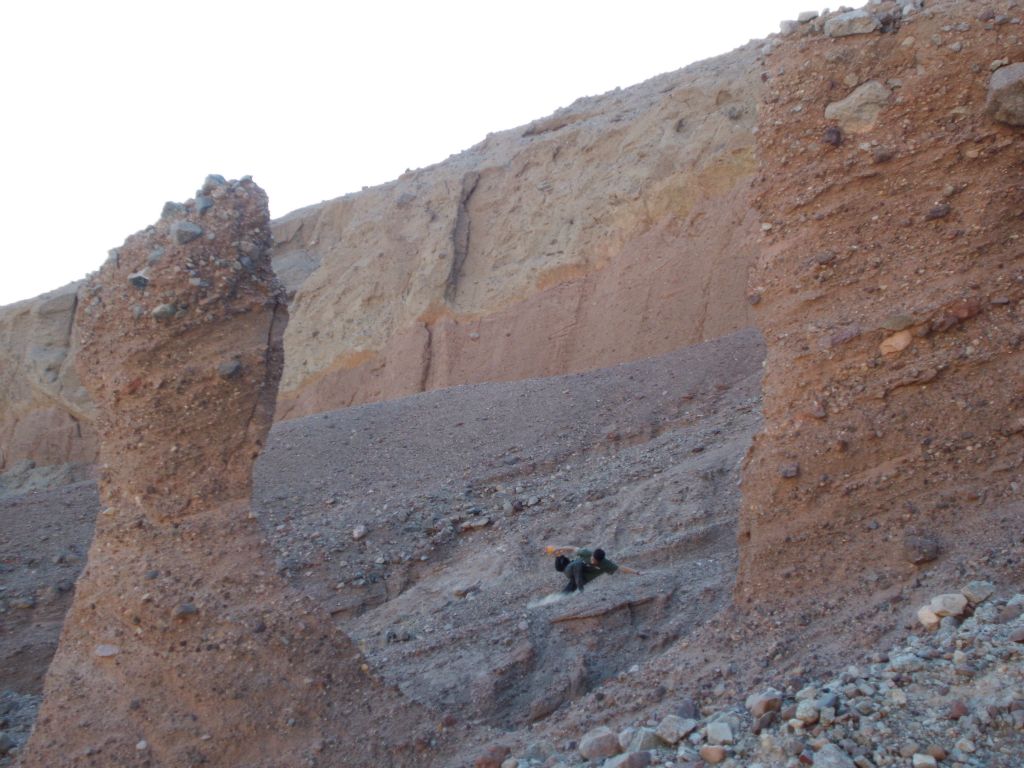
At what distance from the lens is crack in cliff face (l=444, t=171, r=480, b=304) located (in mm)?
19906

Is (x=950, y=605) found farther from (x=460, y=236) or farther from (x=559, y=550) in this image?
(x=460, y=236)

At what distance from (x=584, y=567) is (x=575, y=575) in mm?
104

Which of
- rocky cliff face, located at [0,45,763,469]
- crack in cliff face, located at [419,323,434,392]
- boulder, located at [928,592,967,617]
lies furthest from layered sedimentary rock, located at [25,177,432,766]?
crack in cliff face, located at [419,323,434,392]

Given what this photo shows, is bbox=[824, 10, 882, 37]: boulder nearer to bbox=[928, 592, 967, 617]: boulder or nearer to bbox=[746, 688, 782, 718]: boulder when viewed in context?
bbox=[928, 592, 967, 617]: boulder

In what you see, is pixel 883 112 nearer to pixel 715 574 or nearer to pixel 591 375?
pixel 715 574

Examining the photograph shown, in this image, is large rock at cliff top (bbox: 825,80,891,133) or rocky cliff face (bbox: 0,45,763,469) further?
rocky cliff face (bbox: 0,45,763,469)

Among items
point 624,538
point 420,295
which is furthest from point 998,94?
point 420,295

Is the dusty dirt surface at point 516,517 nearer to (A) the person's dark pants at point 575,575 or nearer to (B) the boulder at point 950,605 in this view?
(A) the person's dark pants at point 575,575

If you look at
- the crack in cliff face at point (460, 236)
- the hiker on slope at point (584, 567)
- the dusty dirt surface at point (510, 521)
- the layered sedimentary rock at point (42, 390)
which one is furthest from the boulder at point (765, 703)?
the layered sedimentary rock at point (42, 390)

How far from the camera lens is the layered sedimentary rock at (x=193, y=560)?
564 centimetres

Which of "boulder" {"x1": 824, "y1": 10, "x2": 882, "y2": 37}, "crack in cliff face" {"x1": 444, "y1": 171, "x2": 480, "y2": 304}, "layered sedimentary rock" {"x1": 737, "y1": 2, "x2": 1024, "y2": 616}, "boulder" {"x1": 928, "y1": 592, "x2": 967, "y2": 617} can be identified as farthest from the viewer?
"crack in cliff face" {"x1": 444, "y1": 171, "x2": 480, "y2": 304}

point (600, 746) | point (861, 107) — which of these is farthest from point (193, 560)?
point (861, 107)

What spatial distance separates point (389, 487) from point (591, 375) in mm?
3454

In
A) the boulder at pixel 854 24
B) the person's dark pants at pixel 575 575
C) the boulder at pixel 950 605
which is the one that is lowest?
the person's dark pants at pixel 575 575
